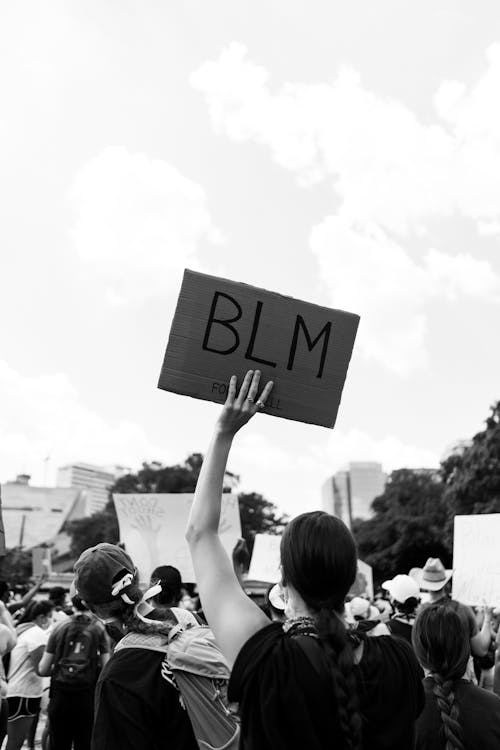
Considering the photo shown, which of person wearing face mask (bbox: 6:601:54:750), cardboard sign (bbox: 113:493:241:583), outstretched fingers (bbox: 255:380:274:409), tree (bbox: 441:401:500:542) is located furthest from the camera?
tree (bbox: 441:401:500:542)

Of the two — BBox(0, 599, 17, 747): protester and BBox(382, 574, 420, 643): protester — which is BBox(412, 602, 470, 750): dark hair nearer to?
BBox(0, 599, 17, 747): protester

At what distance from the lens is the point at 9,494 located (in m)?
115

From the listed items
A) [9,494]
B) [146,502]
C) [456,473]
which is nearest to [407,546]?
[456,473]

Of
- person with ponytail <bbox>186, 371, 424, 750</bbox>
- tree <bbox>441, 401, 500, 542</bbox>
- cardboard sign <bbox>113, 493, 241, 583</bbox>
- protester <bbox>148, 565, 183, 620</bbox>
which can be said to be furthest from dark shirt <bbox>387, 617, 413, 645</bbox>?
tree <bbox>441, 401, 500, 542</bbox>

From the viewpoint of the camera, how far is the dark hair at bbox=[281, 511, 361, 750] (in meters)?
1.81

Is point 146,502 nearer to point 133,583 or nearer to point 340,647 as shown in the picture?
point 133,583

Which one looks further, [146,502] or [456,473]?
[456,473]

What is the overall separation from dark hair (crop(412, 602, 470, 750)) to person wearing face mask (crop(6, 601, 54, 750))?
495cm

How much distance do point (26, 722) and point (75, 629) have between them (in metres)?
1.48

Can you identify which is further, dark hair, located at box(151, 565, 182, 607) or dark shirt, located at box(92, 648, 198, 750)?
dark hair, located at box(151, 565, 182, 607)

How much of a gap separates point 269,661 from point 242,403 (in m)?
0.79

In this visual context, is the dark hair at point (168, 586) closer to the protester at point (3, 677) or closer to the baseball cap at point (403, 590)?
the protester at point (3, 677)

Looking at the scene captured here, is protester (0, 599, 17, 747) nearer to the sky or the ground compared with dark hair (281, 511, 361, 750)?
nearer to the ground

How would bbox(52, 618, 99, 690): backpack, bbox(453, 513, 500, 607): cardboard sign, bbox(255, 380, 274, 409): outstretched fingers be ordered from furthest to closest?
1. bbox(453, 513, 500, 607): cardboard sign
2. bbox(52, 618, 99, 690): backpack
3. bbox(255, 380, 274, 409): outstretched fingers
